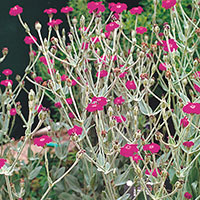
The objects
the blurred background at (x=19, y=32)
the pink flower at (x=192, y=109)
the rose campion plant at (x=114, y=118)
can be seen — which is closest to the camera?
the pink flower at (x=192, y=109)

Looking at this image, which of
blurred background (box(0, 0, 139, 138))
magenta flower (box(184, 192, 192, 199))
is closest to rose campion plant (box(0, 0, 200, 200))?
magenta flower (box(184, 192, 192, 199))

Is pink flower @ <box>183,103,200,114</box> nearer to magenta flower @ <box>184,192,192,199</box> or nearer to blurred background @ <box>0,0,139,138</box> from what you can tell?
magenta flower @ <box>184,192,192,199</box>

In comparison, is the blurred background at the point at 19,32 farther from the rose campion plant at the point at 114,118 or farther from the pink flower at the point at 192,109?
the pink flower at the point at 192,109

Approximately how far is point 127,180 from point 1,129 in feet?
2.70

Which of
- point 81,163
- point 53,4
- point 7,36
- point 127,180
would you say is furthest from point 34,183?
point 53,4

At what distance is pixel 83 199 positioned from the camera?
196cm

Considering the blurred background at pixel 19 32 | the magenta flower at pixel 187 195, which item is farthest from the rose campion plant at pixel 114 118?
the blurred background at pixel 19 32

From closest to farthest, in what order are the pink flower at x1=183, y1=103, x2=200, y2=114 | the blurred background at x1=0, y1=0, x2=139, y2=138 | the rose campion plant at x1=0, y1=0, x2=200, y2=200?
the pink flower at x1=183, y1=103, x2=200, y2=114 → the rose campion plant at x1=0, y1=0, x2=200, y2=200 → the blurred background at x1=0, y1=0, x2=139, y2=138

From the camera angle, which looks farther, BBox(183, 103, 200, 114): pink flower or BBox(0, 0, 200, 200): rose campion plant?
BBox(0, 0, 200, 200): rose campion plant

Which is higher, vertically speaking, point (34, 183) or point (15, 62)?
point (15, 62)

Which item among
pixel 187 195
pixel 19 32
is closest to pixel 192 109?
pixel 187 195

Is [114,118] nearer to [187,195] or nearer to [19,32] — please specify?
[187,195]

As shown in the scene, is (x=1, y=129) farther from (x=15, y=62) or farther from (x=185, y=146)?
(x=15, y=62)

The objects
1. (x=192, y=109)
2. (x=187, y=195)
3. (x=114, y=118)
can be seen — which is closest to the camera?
(x=192, y=109)
